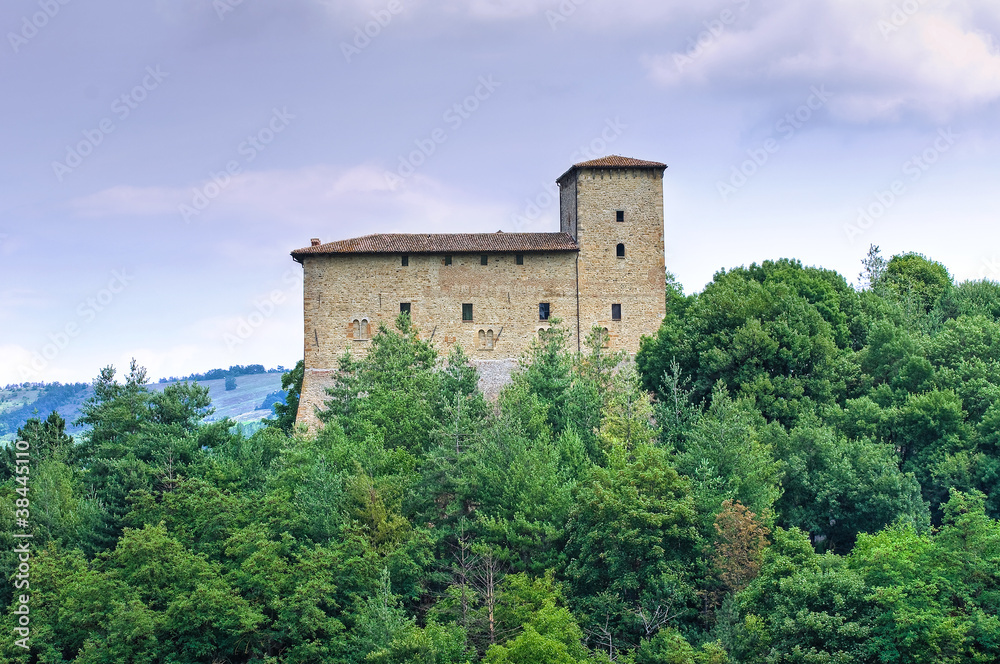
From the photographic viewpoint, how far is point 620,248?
47.1 meters

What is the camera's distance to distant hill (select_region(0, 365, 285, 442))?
16025 centimetres

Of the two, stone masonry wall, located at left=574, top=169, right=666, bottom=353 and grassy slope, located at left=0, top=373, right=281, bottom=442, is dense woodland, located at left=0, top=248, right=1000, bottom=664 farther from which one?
grassy slope, located at left=0, top=373, right=281, bottom=442

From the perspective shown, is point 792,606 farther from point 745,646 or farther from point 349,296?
point 349,296

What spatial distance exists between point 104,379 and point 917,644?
29565mm

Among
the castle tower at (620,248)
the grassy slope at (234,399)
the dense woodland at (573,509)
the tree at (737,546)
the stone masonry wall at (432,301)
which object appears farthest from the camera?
the grassy slope at (234,399)

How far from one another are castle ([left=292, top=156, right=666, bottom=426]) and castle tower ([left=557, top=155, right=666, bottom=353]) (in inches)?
1.7

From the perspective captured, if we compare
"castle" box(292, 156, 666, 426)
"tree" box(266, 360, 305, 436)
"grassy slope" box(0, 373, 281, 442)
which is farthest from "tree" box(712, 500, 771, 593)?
"grassy slope" box(0, 373, 281, 442)

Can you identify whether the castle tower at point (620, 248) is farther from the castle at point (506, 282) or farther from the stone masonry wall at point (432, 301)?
the stone masonry wall at point (432, 301)

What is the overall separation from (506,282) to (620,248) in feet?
16.9

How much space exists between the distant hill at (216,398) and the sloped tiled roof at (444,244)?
10965 cm

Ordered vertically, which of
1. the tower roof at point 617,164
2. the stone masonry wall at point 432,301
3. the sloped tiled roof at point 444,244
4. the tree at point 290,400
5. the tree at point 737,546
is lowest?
the tree at point 737,546

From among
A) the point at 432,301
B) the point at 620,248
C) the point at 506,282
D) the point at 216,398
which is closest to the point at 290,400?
the point at 432,301

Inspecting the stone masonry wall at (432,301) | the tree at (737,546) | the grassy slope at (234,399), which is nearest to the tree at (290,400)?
the stone masonry wall at (432,301)

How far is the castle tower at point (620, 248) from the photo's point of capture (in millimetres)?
46750
